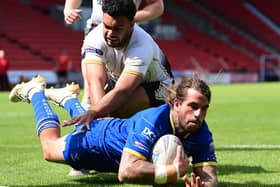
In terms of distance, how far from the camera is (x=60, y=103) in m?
6.71

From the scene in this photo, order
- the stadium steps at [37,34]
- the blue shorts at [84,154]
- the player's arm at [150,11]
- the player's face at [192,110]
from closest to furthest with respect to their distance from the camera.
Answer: the player's face at [192,110] → the blue shorts at [84,154] → the player's arm at [150,11] → the stadium steps at [37,34]

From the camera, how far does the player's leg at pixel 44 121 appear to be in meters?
5.85

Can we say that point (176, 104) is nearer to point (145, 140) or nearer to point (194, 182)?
point (145, 140)

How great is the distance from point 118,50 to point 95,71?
293 millimetres

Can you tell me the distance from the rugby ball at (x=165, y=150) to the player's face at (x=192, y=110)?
146 millimetres

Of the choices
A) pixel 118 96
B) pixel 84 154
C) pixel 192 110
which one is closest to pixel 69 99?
pixel 118 96

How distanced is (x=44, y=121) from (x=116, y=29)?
3.46 feet

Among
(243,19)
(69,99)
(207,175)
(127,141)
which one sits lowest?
(243,19)

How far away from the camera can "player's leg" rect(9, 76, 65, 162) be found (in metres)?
5.85

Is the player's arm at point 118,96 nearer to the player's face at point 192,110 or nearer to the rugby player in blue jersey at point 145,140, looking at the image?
the rugby player in blue jersey at point 145,140

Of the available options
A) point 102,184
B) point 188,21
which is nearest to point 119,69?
point 102,184

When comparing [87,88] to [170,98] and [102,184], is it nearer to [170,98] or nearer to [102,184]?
[102,184]

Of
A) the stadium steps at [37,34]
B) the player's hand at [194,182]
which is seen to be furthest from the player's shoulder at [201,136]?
the stadium steps at [37,34]

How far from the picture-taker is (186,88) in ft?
16.4
